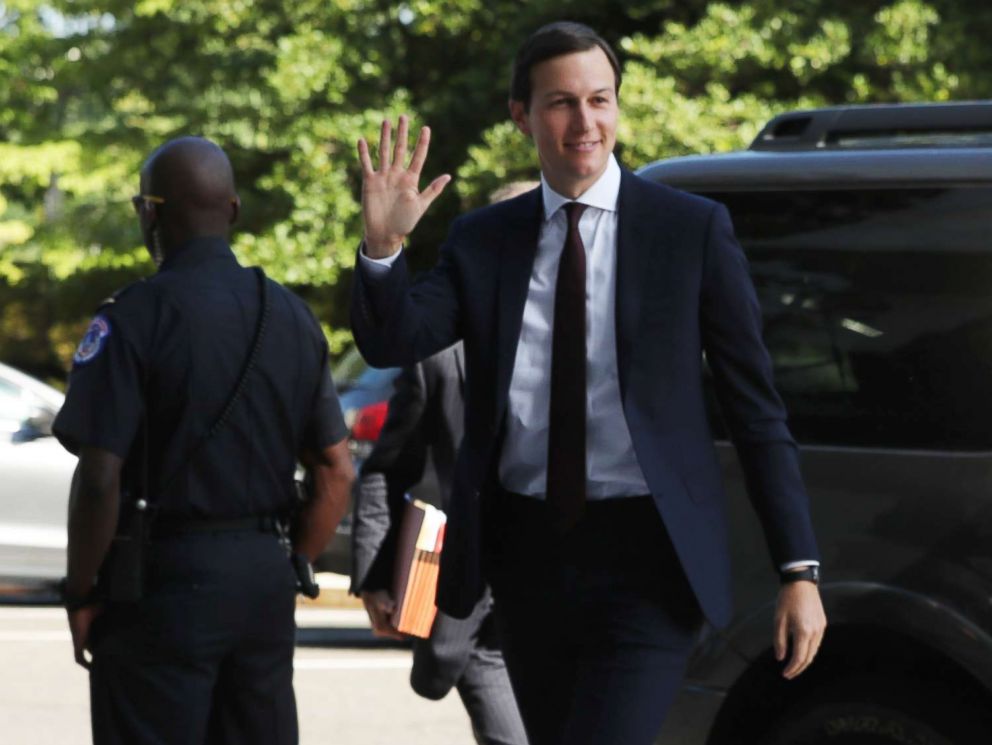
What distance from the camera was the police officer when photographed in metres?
3.92

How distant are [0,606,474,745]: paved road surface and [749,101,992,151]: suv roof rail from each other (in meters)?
3.53

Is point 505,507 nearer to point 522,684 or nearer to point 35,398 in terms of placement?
point 522,684

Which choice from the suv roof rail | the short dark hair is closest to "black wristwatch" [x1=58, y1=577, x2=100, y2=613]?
the short dark hair

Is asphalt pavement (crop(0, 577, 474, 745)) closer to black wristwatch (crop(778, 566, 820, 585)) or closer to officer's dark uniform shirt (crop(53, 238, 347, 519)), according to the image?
officer's dark uniform shirt (crop(53, 238, 347, 519))

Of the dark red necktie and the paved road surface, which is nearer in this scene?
the dark red necktie

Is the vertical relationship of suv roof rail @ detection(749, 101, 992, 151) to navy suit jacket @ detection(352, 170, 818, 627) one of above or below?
above

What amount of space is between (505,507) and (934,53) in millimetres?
17459

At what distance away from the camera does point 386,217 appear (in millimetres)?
3559

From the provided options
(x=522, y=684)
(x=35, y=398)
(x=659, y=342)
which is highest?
(x=659, y=342)

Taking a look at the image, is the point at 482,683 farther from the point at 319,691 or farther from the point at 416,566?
the point at 319,691

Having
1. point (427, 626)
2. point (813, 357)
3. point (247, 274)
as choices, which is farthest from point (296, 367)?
point (427, 626)

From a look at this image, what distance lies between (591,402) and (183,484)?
791 millimetres

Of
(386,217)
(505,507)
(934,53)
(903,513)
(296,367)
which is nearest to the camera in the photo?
(386,217)

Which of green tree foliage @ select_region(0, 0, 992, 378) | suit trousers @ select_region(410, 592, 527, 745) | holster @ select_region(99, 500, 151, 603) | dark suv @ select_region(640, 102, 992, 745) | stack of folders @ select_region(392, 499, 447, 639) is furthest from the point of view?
green tree foliage @ select_region(0, 0, 992, 378)
